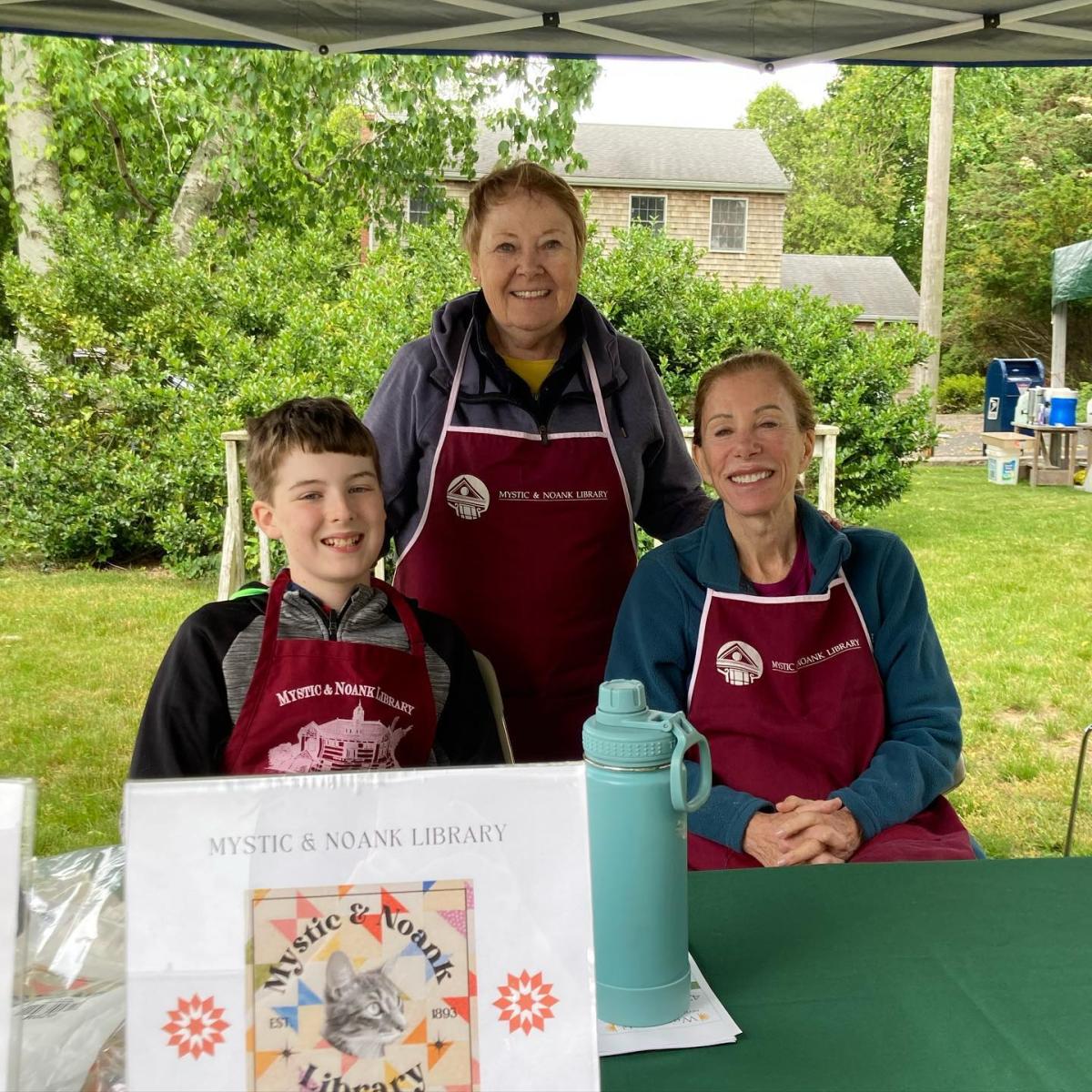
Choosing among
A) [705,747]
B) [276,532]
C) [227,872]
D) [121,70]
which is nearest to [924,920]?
[705,747]

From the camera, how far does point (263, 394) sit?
669 centimetres

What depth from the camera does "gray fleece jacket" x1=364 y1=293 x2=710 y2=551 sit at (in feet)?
7.52

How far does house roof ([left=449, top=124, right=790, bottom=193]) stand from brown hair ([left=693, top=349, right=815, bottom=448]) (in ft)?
63.9

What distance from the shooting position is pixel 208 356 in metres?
7.16

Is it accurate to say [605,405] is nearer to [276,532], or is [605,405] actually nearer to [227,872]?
[276,532]

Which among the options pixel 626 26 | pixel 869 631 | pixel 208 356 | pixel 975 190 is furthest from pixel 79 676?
pixel 975 190

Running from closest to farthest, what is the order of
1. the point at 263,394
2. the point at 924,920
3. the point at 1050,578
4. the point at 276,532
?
the point at 924,920 < the point at 276,532 < the point at 263,394 < the point at 1050,578

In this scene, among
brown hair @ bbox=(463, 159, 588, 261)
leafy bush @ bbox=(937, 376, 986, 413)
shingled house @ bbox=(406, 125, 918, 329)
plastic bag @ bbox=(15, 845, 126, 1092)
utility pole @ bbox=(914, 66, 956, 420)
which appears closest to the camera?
plastic bag @ bbox=(15, 845, 126, 1092)

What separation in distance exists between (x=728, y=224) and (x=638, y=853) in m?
22.4

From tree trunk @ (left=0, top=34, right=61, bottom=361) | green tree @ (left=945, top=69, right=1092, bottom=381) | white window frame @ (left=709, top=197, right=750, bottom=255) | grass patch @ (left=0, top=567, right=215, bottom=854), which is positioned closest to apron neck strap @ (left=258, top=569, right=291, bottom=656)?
grass patch @ (left=0, top=567, right=215, bottom=854)

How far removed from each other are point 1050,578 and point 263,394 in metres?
5.41

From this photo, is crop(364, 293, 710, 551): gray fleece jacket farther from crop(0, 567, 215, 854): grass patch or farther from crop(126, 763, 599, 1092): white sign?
crop(0, 567, 215, 854): grass patch

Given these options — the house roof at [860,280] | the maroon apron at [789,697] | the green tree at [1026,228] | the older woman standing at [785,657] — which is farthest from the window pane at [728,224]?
the maroon apron at [789,697]

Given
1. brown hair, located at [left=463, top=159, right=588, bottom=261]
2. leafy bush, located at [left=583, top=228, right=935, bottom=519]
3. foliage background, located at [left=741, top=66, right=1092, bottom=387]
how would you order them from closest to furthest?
brown hair, located at [left=463, top=159, right=588, bottom=261] → leafy bush, located at [left=583, top=228, right=935, bottom=519] → foliage background, located at [left=741, top=66, right=1092, bottom=387]
